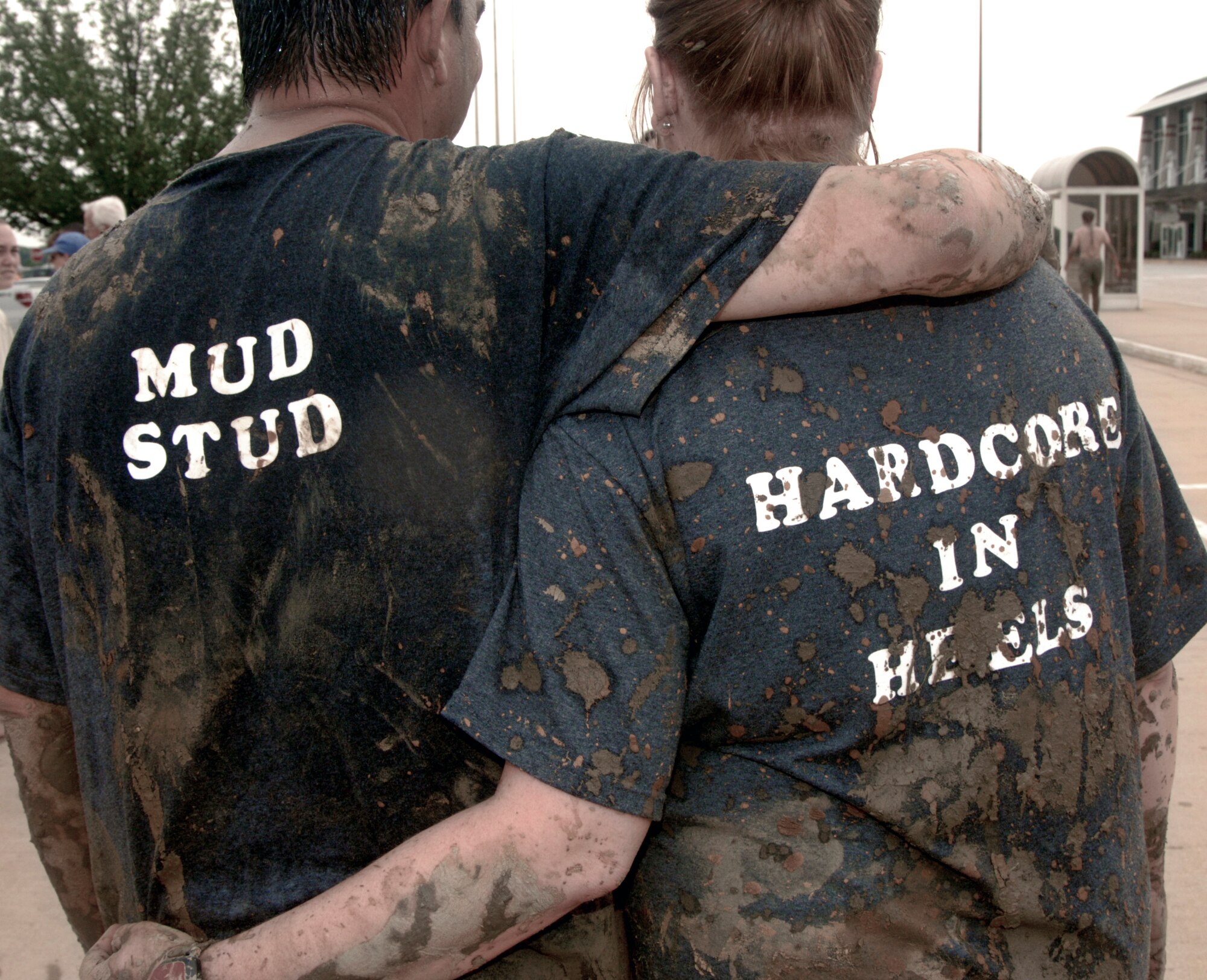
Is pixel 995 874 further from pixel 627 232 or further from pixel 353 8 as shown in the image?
pixel 353 8

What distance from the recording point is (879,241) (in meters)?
1.19

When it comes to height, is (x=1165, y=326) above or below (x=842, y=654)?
below

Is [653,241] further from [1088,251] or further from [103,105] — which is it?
[103,105]

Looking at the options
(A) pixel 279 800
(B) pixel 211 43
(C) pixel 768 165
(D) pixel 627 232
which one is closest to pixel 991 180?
(C) pixel 768 165

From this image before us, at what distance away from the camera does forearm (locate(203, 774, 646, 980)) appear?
1.18 meters

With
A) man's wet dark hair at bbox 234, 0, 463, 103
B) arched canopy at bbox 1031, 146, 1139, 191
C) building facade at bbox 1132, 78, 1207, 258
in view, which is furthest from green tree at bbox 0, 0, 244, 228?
building facade at bbox 1132, 78, 1207, 258

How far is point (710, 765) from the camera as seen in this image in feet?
4.21

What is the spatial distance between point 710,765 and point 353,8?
990mm

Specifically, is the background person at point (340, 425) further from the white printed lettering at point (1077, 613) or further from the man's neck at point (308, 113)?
the white printed lettering at point (1077, 613)

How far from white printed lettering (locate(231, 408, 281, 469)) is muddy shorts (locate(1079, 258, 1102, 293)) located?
17330mm

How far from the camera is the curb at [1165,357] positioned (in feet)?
39.0

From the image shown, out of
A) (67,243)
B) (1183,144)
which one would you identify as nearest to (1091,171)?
(67,243)

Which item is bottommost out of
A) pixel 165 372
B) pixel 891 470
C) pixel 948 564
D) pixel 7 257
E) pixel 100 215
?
pixel 948 564

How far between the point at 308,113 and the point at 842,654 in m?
0.91
